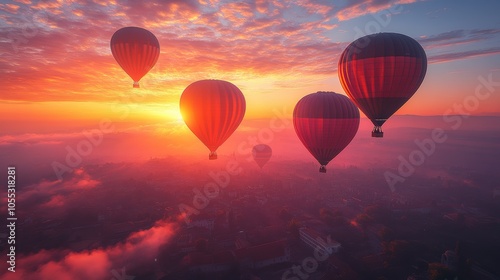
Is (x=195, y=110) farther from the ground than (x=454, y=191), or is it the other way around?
(x=195, y=110)

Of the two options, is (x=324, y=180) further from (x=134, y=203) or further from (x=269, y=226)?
(x=134, y=203)

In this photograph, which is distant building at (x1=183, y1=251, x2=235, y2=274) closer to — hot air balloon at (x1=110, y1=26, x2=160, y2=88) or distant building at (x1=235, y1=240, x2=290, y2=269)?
distant building at (x1=235, y1=240, x2=290, y2=269)

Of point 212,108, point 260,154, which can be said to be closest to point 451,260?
point 212,108

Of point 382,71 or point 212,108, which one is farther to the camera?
point 212,108

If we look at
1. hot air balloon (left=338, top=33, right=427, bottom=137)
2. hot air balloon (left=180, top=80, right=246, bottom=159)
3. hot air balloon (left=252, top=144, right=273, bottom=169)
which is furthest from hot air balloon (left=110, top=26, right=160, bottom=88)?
hot air balloon (left=252, top=144, right=273, bottom=169)

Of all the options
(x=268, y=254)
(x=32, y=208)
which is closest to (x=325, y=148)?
(x=268, y=254)

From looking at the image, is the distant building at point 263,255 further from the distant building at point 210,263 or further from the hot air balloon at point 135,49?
the hot air balloon at point 135,49

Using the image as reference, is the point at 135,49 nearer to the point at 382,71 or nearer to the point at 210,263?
the point at 382,71
